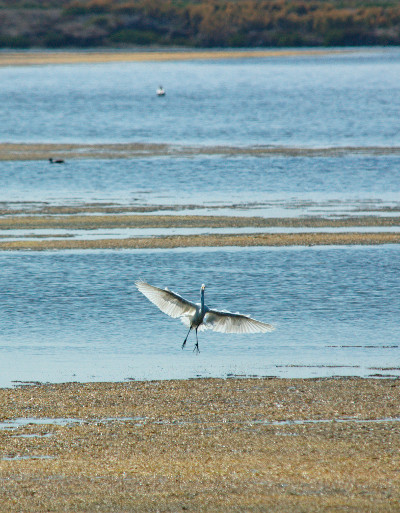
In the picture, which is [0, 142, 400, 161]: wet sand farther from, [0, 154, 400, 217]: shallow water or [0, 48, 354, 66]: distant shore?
[0, 48, 354, 66]: distant shore

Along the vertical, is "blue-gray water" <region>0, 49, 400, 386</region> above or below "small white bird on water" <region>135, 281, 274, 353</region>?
below

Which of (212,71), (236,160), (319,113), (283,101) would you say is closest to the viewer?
(236,160)

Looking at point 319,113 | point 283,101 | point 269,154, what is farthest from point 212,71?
point 269,154

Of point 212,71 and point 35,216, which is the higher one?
point 35,216

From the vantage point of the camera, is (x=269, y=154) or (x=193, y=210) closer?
(x=193, y=210)

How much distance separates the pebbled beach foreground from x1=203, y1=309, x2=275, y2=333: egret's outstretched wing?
102 cm

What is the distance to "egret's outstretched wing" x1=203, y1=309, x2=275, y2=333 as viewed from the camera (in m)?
14.8

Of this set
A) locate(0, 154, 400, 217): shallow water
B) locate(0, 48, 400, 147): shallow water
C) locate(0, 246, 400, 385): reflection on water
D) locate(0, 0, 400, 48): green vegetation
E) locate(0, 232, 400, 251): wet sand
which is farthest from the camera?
locate(0, 0, 400, 48): green vegetation

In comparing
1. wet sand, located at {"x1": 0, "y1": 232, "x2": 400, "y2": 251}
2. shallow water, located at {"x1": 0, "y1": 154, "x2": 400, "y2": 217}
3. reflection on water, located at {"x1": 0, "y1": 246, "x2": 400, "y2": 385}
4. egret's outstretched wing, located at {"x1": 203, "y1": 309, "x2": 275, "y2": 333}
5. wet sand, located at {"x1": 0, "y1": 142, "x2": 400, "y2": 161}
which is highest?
egret's outstretched wing, located at {"x1": 203, "y1": 309, "x2": 275, "y2": 333}

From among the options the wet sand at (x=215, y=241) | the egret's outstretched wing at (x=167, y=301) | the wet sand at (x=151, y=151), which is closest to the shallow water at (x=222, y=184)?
the wet sand at (x=151, y=151)

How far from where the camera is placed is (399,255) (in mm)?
22531

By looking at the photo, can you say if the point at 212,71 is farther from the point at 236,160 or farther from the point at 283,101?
the point at 236,160

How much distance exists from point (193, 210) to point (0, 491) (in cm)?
1871

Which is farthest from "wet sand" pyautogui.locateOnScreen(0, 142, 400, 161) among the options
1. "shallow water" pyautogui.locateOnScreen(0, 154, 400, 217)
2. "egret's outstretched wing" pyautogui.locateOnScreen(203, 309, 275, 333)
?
"egret's outstretched wing" pyautogui.locateOnScreen(203, 309, 275, 333)
